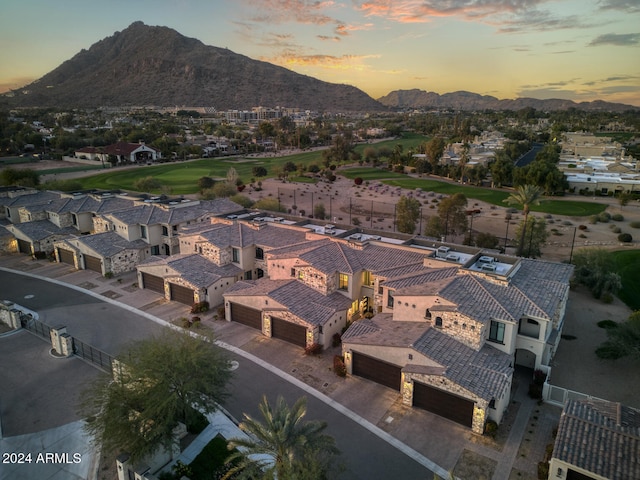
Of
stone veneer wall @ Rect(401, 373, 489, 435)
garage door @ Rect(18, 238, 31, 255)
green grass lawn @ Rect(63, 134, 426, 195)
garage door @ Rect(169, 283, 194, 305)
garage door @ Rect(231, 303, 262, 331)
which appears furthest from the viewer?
green grass lawn @ Rect(63, 134, 426, 195)

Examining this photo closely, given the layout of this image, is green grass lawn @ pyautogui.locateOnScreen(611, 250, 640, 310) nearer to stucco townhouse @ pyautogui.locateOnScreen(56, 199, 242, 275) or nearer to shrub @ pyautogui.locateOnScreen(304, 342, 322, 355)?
shrub @ pyautogui.locateOnScreen(304, 342, 322, 355)

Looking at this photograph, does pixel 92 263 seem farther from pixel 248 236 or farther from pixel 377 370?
pixel 377 370

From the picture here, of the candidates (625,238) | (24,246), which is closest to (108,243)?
(24,246)

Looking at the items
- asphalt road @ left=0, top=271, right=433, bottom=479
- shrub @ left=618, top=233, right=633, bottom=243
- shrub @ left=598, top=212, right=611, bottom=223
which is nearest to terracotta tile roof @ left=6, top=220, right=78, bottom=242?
asphalt road @ left=0, top=271, right=433, bottom=479

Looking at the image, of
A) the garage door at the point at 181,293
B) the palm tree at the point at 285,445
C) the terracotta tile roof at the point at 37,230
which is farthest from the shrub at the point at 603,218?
the terracotta tile roof at the point at 37,230

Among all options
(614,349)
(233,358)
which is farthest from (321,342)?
(614,349)

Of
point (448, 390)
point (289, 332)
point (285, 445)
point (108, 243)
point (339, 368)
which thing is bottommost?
point (339, 368)
